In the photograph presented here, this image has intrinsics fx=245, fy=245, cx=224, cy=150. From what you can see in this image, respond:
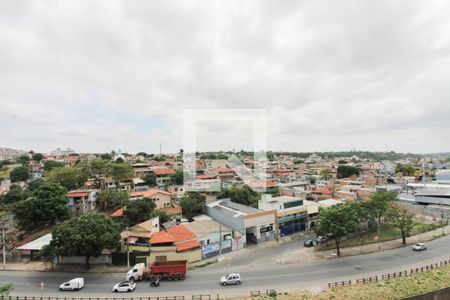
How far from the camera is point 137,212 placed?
2059 centimetres

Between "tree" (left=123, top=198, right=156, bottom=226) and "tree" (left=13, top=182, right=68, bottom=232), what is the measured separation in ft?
18.5

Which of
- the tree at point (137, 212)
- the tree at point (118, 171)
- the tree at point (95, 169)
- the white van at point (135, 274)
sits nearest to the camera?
the white van at point (135, 274)

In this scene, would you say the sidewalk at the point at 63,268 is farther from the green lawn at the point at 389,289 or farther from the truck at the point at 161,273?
the green lawn at the point at 389,289

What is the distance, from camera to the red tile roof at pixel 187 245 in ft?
52.2

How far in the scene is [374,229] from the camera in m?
21.8

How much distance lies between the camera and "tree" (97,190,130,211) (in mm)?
24734

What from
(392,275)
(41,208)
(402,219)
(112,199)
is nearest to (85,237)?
(41,208)

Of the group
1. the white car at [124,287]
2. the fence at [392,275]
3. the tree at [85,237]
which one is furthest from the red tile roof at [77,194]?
the fence at [392,275]

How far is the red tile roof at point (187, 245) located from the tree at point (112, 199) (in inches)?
431

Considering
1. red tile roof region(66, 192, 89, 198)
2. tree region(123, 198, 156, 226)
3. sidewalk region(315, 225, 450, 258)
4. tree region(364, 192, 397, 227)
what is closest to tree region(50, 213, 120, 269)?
tree region(123, 198, 156, 226)

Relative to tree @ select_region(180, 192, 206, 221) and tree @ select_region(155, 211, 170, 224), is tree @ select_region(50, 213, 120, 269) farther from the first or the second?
tree @ select_region(180, 192, 206, 221)

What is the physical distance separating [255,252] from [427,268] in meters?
10.3

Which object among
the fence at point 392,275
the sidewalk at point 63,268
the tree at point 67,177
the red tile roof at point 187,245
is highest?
the tree at point 67,177

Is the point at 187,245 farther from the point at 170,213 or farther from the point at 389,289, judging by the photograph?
the point at 389,289
